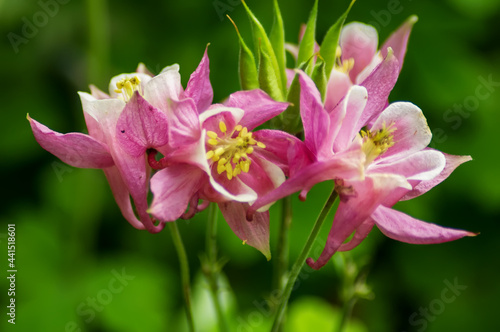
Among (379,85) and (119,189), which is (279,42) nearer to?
(379,85)

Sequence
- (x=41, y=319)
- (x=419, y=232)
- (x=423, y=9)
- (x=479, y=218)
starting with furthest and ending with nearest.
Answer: (x=479, y=218), (x=423, y=9), (x=41, y=319), (x=419, y=232)

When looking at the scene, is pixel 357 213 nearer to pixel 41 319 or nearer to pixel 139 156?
pixel 139 156

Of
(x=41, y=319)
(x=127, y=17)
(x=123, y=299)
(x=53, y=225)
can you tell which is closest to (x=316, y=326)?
(x=123, y=299)

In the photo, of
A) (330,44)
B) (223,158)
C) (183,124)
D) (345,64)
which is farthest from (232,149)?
(345,64)

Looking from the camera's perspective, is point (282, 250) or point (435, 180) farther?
point (282, 250)

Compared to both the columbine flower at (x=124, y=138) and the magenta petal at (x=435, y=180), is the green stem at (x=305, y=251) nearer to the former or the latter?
the magenta petal at (x=435, y=180)

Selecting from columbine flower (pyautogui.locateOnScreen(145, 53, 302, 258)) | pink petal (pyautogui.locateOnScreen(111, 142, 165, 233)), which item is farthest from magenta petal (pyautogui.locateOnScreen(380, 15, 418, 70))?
pink petal (pyautogui.locateOnScreen(111, 142, 165, 233))
